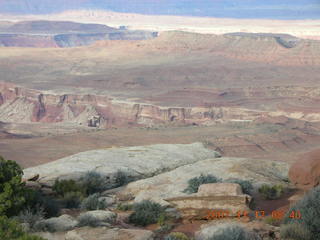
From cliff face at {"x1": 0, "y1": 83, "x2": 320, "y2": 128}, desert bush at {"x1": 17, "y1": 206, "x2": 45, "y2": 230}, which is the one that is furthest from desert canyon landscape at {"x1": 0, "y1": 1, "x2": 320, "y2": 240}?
cliff face at {"x1": 0, "y1": 83, "x2": 320, "y2": 128}

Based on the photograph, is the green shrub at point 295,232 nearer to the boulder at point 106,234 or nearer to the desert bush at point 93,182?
the boulder at point 106,234

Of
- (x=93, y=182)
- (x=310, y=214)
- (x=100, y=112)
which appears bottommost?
(x=100, y=112)

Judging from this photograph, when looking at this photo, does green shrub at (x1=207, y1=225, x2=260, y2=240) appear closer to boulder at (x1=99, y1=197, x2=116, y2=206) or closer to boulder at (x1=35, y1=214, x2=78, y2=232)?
boulder at (x1=35, y1=214, x2=78, y2=232)

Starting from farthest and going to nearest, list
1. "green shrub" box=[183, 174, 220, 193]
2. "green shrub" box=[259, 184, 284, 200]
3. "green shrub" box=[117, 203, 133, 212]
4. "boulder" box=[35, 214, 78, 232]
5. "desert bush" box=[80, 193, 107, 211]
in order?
"green shrub" box=[259, 184, 284, 200] < "green shrub" box=[183, 174, 220, 193] < "desert bush" box=[80, 193, 107, 211] < "green shrub" box=[117, 203, 133, 212] < "boulder" box=[35, 214, 78, 232]

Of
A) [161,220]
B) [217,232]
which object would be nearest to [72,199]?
[161,220]

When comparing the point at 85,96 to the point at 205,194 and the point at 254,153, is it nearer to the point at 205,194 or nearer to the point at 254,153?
the point at 254,153

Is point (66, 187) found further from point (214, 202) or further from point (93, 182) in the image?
point (214, 202)
